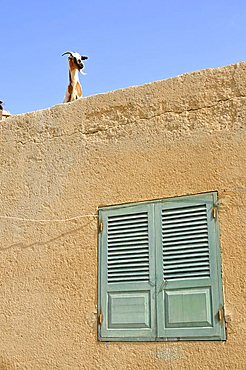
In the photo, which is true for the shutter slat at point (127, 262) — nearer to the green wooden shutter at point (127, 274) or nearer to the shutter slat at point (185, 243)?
the green wooden shutter at point (127, 274)

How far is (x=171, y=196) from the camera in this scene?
14.7 ft

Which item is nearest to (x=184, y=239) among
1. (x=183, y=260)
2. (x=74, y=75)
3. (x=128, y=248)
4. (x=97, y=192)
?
(x=183, y=260)

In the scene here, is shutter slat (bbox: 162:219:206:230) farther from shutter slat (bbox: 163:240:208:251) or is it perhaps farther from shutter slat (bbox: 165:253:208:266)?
shutter slat (bbox: 165:253:208:266)

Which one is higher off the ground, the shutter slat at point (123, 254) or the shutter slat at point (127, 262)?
the shutter slat at point (123, 254)

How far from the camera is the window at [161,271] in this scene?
4176 mm

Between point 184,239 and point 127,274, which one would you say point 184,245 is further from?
point 127,274

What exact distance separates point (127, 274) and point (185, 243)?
544 mm

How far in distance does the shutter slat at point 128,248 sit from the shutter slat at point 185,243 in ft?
0.57

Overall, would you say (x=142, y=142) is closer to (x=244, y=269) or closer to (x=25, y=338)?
(x=244, y=269)

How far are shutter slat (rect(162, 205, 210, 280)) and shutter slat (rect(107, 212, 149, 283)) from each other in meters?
0.17

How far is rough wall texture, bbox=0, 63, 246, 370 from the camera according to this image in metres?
4.24

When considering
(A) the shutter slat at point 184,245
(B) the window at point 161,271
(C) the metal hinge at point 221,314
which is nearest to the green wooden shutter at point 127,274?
(B) the window at point 161,271

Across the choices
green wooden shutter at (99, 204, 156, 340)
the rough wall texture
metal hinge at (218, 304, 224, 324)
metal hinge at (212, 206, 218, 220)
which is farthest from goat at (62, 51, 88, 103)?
metal hinge at (218, 304, 224, 324)

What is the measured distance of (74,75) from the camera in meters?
6.65
